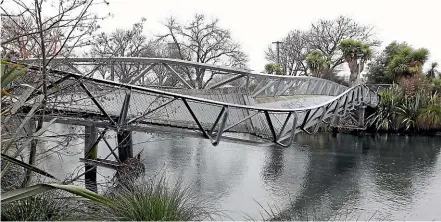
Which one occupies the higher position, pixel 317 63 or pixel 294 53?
pixel 294 53

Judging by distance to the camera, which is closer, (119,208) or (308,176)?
(119,208)

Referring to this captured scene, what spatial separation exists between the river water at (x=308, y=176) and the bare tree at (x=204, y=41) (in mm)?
10792

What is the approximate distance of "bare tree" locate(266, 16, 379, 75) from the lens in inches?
1065

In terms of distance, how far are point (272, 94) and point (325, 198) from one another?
107 inches

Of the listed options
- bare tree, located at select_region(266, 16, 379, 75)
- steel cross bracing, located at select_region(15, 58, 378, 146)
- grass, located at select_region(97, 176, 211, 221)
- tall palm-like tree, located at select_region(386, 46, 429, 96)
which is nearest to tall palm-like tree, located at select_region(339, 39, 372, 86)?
tall palm-like tree, located at select_region(386, 46, 429, 96)

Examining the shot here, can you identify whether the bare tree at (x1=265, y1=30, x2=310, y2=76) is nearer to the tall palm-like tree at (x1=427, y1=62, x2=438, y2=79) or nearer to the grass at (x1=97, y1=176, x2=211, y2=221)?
the tall palm-like tree at (x1=427, y1=62, x2=438, y2=79)

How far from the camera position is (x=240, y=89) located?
787cm

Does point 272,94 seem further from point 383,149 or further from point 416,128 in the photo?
point 416,128

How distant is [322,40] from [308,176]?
805 inches

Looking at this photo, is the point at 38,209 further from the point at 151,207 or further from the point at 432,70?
the point at 432,70

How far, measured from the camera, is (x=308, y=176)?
903cm

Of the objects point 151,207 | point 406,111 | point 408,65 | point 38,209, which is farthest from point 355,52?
point 38,209

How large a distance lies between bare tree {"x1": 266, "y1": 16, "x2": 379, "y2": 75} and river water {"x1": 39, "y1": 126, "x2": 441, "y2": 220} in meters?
14.2

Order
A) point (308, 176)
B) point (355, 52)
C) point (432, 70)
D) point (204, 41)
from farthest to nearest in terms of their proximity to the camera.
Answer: point (204, 41)
point (432, 70)
point (355, 52)
point (308, 176)
